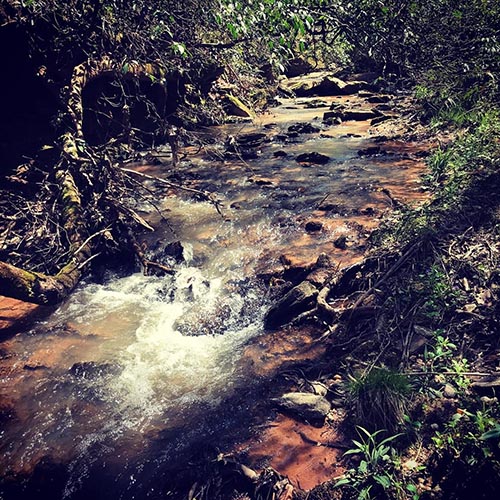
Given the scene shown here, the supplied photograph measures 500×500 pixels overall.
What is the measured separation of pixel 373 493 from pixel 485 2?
10.3 meters

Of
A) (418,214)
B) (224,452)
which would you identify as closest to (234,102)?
(418,214)

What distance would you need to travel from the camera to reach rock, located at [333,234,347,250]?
587 centimetres

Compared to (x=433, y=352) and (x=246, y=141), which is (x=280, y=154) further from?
(x=433, y=352)

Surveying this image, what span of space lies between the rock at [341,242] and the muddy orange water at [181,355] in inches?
4.0

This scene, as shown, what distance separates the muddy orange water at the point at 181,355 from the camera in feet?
10.7

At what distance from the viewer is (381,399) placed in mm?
3074

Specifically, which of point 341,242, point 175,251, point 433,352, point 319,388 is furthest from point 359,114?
point 319,388

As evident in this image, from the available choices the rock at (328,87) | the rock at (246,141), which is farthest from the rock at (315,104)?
Answer: the rock at (246,141)

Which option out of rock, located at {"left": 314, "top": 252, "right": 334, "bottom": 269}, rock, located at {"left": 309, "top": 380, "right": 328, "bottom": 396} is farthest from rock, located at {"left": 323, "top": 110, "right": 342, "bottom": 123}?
rock, located at {"left": 309, "top": 380, "right": 328, "bottom": 396}

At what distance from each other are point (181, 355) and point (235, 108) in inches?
506

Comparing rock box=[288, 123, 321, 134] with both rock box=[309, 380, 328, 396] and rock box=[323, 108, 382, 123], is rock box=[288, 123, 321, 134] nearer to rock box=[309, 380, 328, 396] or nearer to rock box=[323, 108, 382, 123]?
rock box=[323, 108, 382, 123]

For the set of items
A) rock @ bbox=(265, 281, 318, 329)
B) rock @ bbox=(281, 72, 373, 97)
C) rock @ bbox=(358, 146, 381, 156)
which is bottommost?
rock @ bbox=(265, 281, 318, 329)

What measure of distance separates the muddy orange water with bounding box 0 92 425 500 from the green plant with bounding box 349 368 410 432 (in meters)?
0.34

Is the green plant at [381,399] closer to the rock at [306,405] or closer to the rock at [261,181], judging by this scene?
the rock at [306,405]
